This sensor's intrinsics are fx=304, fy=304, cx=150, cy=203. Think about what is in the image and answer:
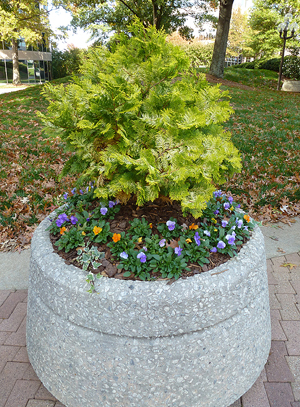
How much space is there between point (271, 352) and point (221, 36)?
15.6 m

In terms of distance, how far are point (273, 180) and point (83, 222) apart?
14.2 ft

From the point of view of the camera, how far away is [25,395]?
2160mm

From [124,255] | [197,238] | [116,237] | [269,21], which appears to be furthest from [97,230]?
[269,21]

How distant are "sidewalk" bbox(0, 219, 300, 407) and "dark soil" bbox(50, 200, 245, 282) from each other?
3.32 feet

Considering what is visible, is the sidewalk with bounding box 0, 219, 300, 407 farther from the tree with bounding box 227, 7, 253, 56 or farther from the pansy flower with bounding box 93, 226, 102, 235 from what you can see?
the tree with bounding box 227, 7, 253, 56

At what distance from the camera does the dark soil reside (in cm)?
191

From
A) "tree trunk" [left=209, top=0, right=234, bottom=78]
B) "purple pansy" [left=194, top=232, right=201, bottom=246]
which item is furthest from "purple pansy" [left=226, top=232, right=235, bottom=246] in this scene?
"tree trunk" [left=209, top=0, right=234, bottom=78]

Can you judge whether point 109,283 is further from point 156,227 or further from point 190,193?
point 190,193

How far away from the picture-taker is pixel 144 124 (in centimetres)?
196

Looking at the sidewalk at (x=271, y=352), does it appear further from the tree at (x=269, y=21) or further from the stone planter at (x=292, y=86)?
the tree at (x=269, y=21)

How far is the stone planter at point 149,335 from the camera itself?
1.69 m

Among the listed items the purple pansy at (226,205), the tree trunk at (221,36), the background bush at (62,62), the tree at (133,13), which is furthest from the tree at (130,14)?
the purple pansy at (226,205)

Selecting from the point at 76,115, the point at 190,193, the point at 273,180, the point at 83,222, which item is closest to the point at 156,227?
the point at 190,193

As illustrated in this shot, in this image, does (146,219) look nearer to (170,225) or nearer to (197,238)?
(170,225)
